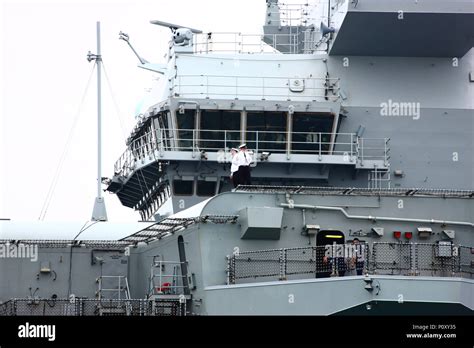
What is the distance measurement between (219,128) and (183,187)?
2.03 metres

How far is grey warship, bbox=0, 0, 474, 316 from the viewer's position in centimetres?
3297

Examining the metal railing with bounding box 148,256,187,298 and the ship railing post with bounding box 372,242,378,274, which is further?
the metal railing with bounding box 148,256,187,298

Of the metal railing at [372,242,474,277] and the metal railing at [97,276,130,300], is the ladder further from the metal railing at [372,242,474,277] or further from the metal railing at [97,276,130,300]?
the metal railing at [372,242,474,277]

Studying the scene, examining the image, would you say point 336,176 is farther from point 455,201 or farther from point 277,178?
point 455,201

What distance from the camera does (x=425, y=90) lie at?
44406 mm

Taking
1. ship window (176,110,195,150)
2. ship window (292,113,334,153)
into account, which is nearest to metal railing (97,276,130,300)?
ship window (176,110,195,150)

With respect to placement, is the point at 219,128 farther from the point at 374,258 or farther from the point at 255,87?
the point at 374,258

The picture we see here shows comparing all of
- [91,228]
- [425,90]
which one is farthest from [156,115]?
[425,90]

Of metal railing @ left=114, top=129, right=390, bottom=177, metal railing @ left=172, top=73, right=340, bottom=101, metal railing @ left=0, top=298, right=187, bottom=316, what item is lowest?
metal railing @ left=0, top=298, right=187, bottom=316

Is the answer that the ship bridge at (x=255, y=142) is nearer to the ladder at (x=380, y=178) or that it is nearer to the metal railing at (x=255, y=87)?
the ladder at (x=380, y=178)

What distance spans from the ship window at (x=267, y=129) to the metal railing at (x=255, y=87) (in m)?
0.68

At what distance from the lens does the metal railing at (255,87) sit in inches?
1718

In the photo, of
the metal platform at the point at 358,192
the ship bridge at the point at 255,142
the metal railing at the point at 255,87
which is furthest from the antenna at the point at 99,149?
the metal platform at the point at 358,192

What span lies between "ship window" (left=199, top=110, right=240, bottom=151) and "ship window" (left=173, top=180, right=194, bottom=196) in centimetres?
117
